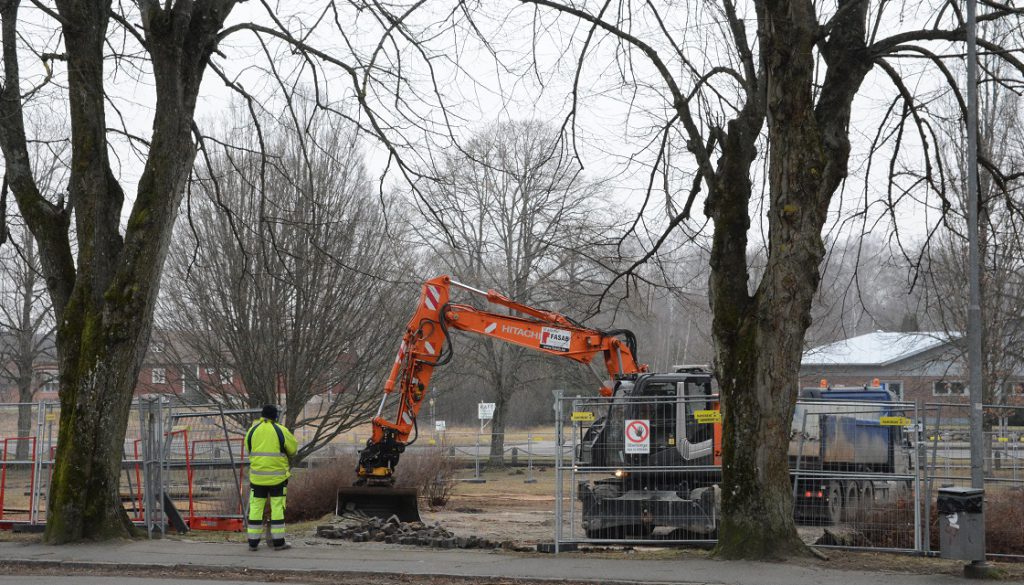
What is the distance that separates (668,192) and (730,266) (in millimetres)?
2533

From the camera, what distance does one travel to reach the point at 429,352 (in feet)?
57.6

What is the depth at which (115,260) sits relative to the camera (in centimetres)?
1379

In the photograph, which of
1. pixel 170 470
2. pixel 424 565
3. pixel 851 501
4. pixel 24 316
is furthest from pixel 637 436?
pixel 24 316

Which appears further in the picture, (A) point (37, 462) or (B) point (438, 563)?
(A) point (37, 462)

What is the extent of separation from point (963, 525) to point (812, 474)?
3.04 meters

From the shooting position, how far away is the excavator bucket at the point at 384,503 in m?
16.6

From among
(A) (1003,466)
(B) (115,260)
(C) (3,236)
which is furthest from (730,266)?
(C) (3,236)

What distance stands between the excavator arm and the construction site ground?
9.22 feet

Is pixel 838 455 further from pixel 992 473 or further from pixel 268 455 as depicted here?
pixel 268 455

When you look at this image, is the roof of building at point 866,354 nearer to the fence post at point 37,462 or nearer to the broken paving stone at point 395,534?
the broken paving stone at point 395,534

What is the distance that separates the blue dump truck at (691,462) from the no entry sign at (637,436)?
0.05m

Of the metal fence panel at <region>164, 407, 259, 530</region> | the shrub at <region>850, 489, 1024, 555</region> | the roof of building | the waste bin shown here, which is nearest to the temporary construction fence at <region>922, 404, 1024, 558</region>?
the shrub at <region>850, 489, 1024, 555</region>

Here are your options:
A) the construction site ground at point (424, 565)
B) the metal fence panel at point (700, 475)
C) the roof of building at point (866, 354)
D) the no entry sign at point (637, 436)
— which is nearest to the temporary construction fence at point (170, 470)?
the construction site ground at point (424, 565)

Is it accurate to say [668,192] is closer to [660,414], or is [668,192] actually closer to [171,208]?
[660,414]
